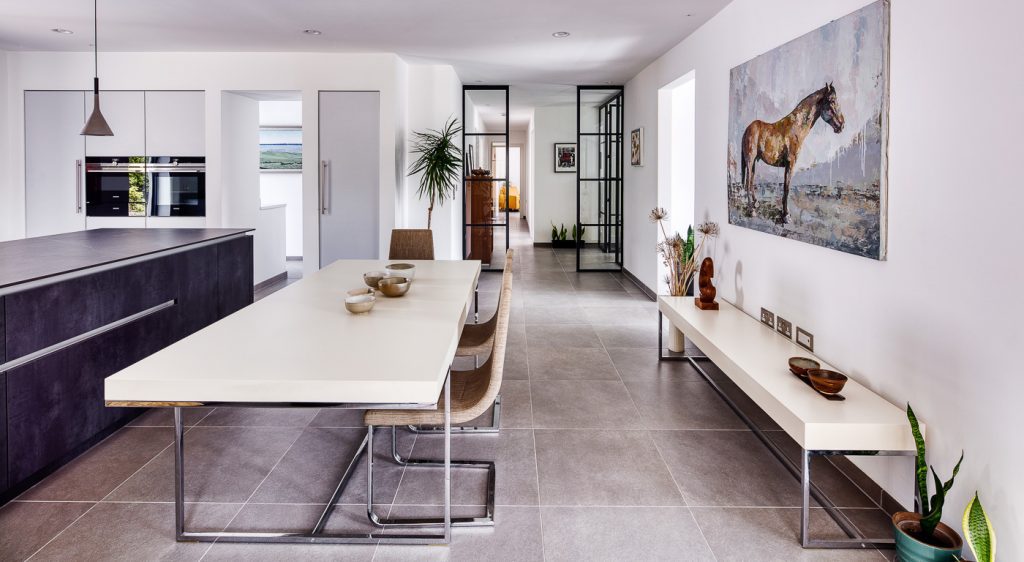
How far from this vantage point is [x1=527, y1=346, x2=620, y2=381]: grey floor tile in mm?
4180

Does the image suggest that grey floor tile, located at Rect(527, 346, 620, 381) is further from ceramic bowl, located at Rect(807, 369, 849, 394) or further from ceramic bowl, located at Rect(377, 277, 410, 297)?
ceramic bowl, located at Rect(807, 369, 849, 394)

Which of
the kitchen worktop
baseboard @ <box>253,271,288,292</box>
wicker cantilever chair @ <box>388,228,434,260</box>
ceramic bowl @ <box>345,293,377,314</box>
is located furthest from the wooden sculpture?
baseboard @ <box>253,271,288,292</box>

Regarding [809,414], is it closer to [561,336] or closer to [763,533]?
[763,533]

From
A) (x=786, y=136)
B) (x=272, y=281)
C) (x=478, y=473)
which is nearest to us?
(x=478, y=473)

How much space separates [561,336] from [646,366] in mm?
992

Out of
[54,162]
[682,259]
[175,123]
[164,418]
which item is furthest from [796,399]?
[54,162]

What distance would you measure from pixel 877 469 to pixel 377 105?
17.6 ft

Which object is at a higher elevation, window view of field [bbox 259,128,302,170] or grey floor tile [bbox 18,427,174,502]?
window view of field [bbox 259,128,302,170]

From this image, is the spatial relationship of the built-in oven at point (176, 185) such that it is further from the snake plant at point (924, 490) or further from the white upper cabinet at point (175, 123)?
the snake plant at point (924, 490)

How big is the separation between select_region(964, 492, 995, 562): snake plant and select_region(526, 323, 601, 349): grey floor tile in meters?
3.24

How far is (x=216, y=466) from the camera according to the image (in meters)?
2.82

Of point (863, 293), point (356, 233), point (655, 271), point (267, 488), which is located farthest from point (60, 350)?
point (655, 271)

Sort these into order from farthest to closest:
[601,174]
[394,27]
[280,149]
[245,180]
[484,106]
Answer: [484,106], [601,174], [280,149], [245,180], [394,27]

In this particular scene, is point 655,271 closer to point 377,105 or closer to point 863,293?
point 377,105
